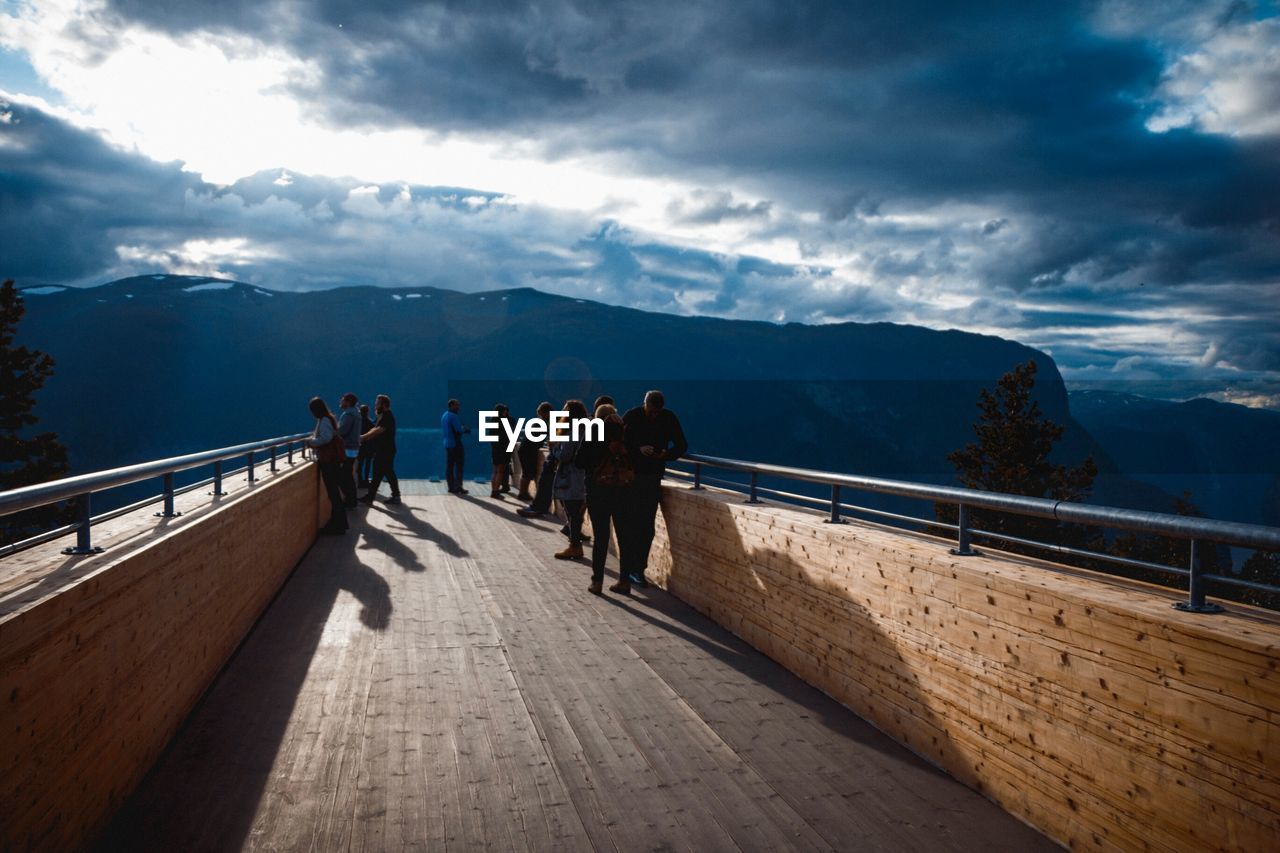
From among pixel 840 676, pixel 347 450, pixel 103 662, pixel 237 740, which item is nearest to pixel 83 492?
pixel 103 662

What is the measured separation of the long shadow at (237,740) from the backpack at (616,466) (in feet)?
8.44

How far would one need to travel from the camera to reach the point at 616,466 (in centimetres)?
875

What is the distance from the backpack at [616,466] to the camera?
344 inches

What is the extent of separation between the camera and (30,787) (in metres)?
2.94

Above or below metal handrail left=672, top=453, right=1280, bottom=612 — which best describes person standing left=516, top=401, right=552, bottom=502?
below

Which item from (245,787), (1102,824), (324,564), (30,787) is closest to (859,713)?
(1102,824)

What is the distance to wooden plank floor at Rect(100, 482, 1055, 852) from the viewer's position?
3727mm

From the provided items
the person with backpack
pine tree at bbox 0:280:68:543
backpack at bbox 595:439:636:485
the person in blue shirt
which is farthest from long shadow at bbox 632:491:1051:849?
pine tree at bbox 0:280:68:543

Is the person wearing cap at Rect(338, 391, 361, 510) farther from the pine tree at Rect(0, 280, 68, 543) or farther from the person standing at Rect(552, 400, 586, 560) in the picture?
the pine tree at Rect(0, 280, 68, 543)

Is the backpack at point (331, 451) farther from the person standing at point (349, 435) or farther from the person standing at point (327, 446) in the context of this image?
the person standing at point (349, 435)

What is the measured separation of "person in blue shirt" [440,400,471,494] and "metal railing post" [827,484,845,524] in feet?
40.2

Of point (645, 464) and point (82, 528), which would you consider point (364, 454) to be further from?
point (82, 528)

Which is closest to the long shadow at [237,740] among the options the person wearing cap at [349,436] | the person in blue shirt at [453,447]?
the person wearing cap at [349,436]

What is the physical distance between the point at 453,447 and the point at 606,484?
9979mm
